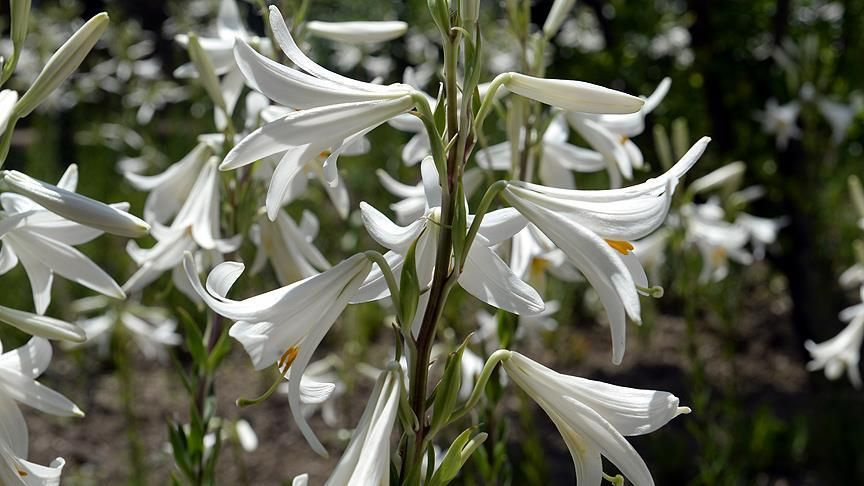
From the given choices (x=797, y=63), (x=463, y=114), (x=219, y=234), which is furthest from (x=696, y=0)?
(x=463, y=114)

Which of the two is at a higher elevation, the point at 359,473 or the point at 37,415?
the point at 359,473

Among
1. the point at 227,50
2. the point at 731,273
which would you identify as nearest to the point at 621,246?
the point at 227,50

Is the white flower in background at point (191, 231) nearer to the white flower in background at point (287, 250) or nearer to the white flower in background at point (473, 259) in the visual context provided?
the white flower in background at point (287, 250)

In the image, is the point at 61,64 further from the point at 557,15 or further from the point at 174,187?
the point at 557,15

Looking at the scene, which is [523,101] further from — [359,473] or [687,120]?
[687,120]

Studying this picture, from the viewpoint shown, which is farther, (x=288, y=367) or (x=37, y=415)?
(x=37, y=415)

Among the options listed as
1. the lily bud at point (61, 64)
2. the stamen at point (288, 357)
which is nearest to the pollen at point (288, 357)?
the stamen at point (288, 357)

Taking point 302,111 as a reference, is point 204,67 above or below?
below
